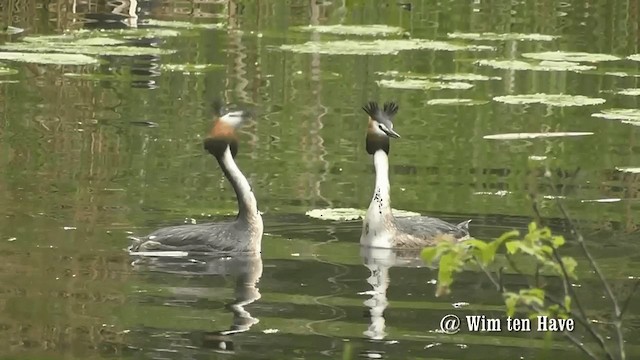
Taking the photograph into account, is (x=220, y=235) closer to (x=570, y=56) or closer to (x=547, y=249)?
(x=547, y=249)

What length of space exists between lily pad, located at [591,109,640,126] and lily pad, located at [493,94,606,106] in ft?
0.93

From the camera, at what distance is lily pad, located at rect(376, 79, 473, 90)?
1362cm

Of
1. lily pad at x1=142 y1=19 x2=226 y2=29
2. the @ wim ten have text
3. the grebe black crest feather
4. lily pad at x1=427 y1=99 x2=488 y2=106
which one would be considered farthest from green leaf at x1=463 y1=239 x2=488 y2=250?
lily pad at x1=142 y1=19 x2=226 y2=29

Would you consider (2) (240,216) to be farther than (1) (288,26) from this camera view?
No

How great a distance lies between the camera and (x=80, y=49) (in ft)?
49.2

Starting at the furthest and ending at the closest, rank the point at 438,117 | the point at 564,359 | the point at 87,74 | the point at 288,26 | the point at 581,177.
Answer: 1. the point at 288,26
2. the point at 87,74
3. the point at 438,117
4. the point at 581,177
5. the point at 564,359

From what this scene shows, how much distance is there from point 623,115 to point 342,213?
355cm

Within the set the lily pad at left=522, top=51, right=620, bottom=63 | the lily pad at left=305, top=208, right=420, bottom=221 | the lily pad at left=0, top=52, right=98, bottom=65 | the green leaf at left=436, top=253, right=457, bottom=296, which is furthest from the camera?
the lily pad at left=522, top=51, right=620, bottom=63

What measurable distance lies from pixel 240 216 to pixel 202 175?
5.90 feet

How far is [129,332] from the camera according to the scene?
705 cm

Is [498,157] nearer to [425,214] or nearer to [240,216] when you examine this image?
[425,214]

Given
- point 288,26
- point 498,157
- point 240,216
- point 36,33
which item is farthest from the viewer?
point 288,26

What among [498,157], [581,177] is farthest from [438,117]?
[581,177]

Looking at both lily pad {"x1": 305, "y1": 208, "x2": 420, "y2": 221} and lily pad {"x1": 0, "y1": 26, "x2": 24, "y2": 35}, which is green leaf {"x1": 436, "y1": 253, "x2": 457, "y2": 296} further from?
lily pad {"x1": 0, "y1": 26, "x2": 24, "y2": 35}
